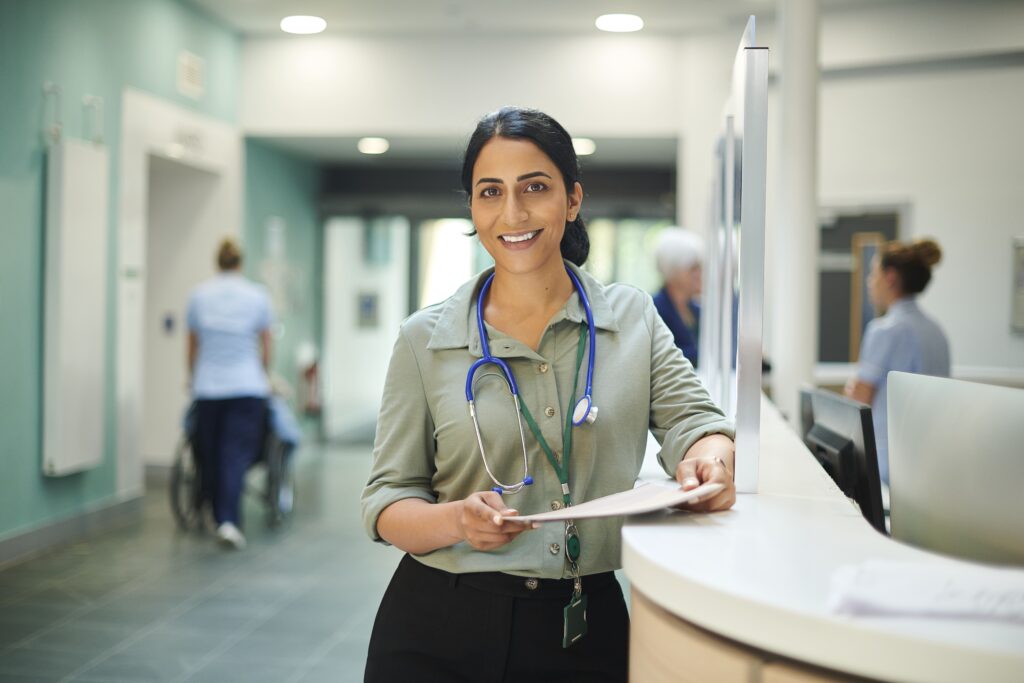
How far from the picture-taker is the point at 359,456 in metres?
9.70

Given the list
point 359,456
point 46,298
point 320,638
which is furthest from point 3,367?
point 359,456

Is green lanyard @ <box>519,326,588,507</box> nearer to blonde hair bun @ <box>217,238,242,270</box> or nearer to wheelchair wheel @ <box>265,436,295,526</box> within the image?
blonde hair bun @ <box>217,238,242,270</box>

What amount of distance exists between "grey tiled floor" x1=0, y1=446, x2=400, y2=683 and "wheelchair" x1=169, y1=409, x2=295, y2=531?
0.12 m

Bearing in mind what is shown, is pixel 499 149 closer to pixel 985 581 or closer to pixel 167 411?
pixel 985 581

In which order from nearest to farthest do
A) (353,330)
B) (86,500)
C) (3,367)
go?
(3,367) < (86,500) < (353,330)

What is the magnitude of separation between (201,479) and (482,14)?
13.1ft

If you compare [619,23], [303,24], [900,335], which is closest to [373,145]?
[303,24]

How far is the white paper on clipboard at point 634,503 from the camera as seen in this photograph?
1.35 m

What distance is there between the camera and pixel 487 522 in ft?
4.70

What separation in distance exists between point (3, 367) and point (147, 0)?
9.69 ft

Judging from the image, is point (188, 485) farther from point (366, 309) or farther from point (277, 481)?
point (366, 309)

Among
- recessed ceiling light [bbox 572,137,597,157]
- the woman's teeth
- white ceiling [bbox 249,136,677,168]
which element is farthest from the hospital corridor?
recessed ceiling light [bbox 572,137,597,157]

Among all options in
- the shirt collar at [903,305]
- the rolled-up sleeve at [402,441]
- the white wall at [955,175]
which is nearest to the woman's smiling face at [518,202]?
the rolled-up sleeve at [402,441]

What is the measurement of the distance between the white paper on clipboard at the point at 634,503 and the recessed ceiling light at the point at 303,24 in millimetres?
7054
